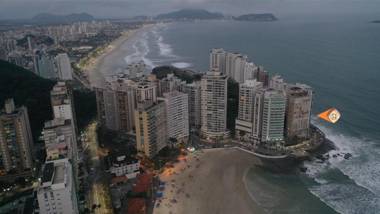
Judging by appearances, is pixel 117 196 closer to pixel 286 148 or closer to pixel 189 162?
pixel 189 162

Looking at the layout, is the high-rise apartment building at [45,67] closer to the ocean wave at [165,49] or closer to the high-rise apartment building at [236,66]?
the high-rise apartment building at [236,66]

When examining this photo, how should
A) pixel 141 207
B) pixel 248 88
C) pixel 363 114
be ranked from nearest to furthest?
pixel 141 207
pixel 248 88
pixel 363 114

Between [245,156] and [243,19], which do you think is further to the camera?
[243,19]

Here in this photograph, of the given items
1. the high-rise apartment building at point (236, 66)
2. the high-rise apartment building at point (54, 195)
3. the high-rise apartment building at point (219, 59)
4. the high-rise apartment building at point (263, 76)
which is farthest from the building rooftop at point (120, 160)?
the high-rise apartment building at point (219, 59)

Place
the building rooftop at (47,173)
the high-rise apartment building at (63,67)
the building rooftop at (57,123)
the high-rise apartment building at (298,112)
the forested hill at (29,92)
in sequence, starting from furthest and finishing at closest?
the high-rise apartment building at (63,67) → the forested hill at (29,92) → the high-rise apartment building at (298,112) → the building rooftop at (57,123) → the building rooftop at (47,173)

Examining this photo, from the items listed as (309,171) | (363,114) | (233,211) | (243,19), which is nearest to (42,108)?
(233,211)
